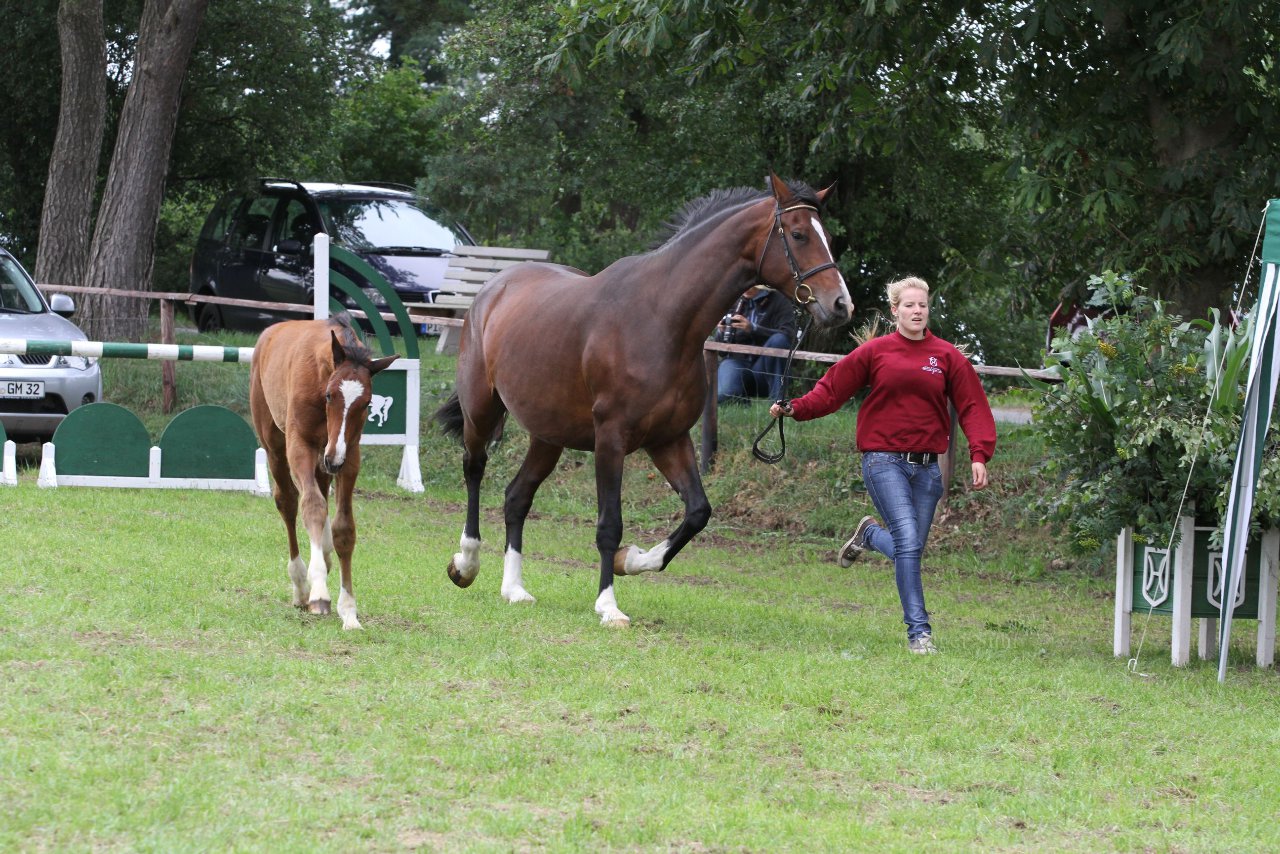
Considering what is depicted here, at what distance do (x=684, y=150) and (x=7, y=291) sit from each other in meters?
7.12

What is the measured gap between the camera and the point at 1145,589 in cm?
791

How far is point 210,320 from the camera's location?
19.4 m

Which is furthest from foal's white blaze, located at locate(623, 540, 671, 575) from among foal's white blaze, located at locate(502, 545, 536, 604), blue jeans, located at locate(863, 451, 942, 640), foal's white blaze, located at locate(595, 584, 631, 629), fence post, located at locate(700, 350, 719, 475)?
fence post, located at locate(700, 350, 719, 475)

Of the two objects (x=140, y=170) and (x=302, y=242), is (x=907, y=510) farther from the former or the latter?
(x=140, y=170)

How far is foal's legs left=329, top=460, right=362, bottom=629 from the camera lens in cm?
748

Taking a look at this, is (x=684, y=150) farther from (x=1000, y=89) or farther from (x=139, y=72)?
(x=139, y=72)

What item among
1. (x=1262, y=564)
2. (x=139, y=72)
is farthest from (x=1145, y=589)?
(x=139, y=72)

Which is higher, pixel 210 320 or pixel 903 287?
pixel 903 287

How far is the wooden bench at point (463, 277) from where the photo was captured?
18.1 metres

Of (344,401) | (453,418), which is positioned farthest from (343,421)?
(453,418)

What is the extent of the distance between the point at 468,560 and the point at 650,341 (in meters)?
1.90

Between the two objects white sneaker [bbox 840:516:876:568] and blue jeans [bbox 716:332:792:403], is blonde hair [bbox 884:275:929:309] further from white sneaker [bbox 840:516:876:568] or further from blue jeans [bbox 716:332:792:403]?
blue jeans [bbox 716:332:792:403]

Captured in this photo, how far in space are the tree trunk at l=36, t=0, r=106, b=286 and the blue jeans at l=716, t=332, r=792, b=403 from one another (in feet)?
30.0

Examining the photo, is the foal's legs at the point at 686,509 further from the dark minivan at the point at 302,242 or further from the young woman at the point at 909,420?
the dark minivan at the point at 302,242
